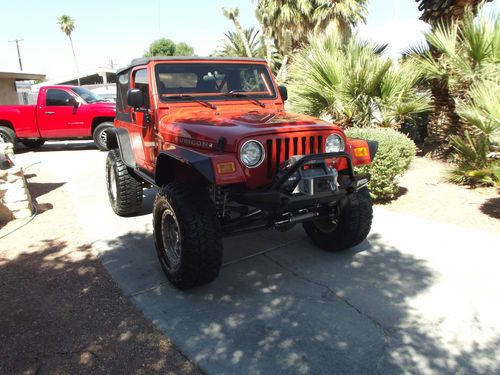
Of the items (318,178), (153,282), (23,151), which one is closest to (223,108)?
(318,178)

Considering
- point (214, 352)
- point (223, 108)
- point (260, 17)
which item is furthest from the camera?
point (260, 17)

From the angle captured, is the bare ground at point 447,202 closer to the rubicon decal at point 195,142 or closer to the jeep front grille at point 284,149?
the jeep front grille at point 284,149

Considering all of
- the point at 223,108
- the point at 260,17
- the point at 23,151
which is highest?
the point at 260,17

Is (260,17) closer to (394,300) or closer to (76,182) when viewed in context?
(76,182)

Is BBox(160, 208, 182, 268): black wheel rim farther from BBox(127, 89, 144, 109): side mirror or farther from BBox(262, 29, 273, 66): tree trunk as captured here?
BBox(262, 29, 273, 66): tree trunk

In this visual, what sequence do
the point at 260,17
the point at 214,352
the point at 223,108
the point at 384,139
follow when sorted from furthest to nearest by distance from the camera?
the point at 260,17, the point at 384,139, the point at 223,108, the point at 214,352

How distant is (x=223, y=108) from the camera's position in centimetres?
408

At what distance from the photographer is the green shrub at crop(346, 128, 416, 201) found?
17.3 ft

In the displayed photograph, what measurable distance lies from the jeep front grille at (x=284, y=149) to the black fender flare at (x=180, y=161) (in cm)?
49

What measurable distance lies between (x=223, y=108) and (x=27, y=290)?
94.5 inches

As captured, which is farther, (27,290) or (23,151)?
(23,151)

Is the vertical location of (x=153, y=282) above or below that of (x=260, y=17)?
below

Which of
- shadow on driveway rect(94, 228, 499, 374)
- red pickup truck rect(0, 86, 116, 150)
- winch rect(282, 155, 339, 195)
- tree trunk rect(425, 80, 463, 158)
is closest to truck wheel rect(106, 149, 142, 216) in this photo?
shadow on driveway rect(94, 228, 499, 374)

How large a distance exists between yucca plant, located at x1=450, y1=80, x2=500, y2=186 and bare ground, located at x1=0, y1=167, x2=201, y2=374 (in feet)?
14.5
